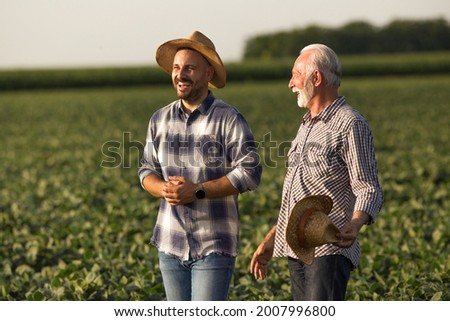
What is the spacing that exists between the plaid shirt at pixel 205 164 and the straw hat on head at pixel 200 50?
12cm

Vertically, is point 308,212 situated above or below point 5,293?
above

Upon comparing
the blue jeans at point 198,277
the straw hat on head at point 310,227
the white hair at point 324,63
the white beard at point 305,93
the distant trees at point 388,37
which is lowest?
the blue jeans at point 198,277

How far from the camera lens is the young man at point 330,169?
140 inches

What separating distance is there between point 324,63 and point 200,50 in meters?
0.63

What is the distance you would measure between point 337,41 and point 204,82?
98.4 metres

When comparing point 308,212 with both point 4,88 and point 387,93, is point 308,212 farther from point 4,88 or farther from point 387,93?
point 4,88

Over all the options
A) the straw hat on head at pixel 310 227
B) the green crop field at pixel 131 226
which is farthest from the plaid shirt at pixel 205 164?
the green crop field at pixel 131 226

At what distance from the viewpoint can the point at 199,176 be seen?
388 cm

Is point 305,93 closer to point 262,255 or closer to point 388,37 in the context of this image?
point 262,255

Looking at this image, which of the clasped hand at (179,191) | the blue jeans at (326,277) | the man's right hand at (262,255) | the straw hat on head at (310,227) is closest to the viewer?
the straw hat on head at (310,227)

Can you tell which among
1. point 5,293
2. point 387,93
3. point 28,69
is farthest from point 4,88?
point 5,293

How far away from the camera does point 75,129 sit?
24.5 meters

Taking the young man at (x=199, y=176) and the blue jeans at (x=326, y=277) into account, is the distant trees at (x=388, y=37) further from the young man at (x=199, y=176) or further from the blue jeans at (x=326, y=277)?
the blue jeans at (x=326, y=277)

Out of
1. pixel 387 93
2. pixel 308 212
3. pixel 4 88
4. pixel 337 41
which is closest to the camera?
pixel 308 212
